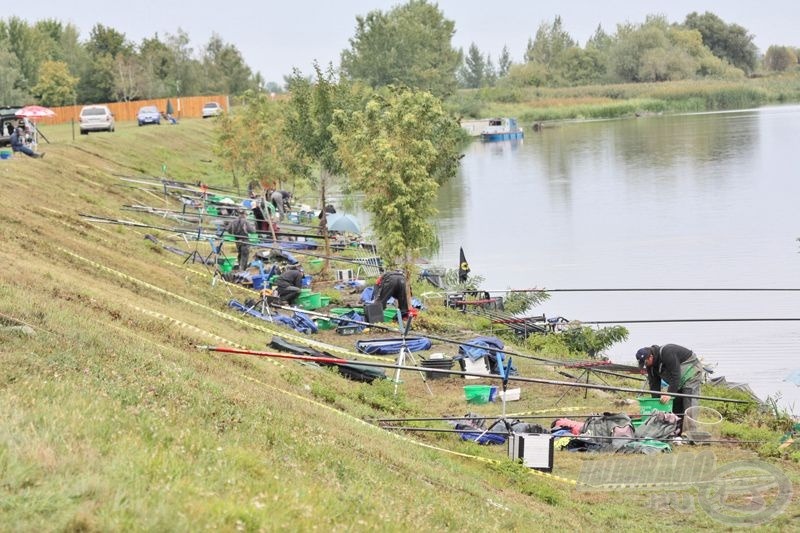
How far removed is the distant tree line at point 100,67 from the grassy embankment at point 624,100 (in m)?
26.5

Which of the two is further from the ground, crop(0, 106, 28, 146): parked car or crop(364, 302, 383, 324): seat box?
crop(0, 106, 28, 146): parked car

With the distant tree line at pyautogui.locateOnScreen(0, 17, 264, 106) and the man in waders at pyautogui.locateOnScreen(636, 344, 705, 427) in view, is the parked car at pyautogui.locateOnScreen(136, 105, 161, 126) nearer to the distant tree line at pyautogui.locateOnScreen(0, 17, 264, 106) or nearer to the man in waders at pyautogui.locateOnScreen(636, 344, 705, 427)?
the distant tree line at pyautogui.locateOnScreen(0, 17, 264, 106)

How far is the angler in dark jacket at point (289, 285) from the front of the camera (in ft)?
89.6

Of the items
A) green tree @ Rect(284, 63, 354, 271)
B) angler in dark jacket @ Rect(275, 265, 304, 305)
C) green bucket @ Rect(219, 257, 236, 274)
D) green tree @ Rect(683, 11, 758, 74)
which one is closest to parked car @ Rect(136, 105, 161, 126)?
green tree @ Rect(284, 63, 354, 271)

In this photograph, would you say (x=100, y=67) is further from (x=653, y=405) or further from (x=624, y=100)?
(x=653, y=405)

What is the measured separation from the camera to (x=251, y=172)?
163 ft

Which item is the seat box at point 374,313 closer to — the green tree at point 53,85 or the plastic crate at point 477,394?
the plastic crate at point 477,394

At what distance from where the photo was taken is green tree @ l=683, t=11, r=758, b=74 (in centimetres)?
18712

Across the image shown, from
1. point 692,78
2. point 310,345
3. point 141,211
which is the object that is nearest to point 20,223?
point 310,345

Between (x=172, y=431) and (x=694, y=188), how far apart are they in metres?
53.3

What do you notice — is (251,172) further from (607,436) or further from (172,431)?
(172,431)

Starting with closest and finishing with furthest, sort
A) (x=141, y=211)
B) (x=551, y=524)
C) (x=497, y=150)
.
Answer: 1. (x=551, y=524)
2. (x=141, y=211)
3. (x=497, y=150)

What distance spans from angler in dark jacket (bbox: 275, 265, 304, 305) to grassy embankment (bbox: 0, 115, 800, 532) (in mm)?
1878

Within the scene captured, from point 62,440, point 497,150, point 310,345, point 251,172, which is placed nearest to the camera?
point 62,440
